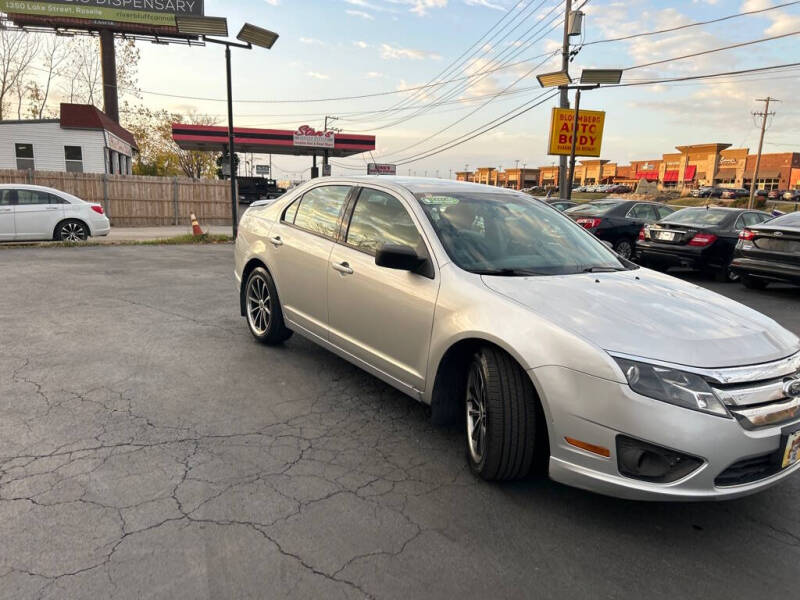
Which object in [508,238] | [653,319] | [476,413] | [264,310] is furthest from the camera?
[264,310]

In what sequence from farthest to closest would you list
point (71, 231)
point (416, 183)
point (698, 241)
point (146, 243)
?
point (146, 243) → point (71, 231) → point (698, 241) → point (416, 183)

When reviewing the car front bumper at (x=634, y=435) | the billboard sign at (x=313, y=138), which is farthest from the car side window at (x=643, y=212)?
the billboard sign at (x=313, y=138)

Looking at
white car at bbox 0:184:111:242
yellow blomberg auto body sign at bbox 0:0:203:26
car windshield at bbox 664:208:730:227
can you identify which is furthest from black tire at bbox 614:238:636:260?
yellow blomberg auto body sign at bbox 0:0:203:26

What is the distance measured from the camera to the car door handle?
3.94m

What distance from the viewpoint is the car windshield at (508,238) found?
3.45 m

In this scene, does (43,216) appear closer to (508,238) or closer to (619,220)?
(508,238)

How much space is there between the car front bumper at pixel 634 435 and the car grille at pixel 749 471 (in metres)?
0.02

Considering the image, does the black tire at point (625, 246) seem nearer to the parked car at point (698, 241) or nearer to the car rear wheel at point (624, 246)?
the car rear wheel at point (624, 246)

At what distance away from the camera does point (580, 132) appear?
24.3 m

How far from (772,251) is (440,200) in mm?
8040

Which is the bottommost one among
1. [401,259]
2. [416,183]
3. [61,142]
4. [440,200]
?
[401,259]

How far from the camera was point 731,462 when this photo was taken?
2.37 metres

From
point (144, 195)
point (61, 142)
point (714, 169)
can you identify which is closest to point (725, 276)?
point (144, 195)

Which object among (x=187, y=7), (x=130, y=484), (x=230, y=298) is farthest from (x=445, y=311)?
(x=187, y=7)
